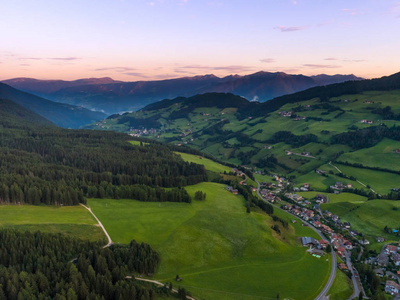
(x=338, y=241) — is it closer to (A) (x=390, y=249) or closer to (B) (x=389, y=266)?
(A) (x=390, y=249)

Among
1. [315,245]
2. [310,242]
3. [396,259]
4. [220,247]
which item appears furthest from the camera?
[310,242]

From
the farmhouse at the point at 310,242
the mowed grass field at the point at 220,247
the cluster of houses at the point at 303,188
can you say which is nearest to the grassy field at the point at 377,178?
the cluster of houses at the point at 303,188

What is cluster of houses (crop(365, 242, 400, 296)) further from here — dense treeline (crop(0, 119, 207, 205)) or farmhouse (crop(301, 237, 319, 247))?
dense treeline (crop(0, 119, 207, 205))

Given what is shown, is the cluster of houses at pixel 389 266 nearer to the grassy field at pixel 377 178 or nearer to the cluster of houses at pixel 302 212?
the cluster of houses at pixel 302 212

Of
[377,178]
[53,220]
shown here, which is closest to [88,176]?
[53,220]

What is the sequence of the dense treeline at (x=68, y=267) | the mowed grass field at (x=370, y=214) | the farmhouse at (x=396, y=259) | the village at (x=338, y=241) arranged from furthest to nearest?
the mowed grass field at (x=370, y=214)
the farmhouse at (x=396, y=259)
the village at (x=338, y=241)
the dense treeline at (x=68, y=267)

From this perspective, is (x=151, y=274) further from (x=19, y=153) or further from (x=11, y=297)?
(x=19, y=153)
